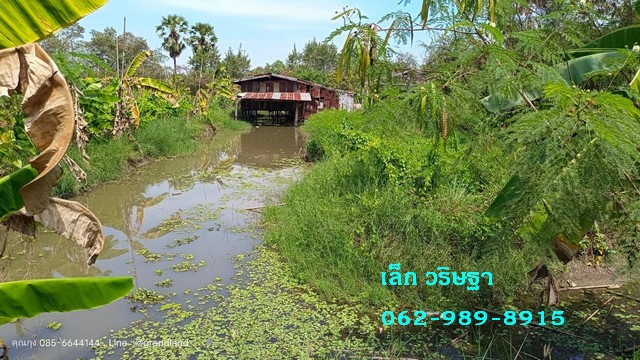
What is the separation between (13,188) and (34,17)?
2.43 feet

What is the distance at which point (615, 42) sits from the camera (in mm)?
3131

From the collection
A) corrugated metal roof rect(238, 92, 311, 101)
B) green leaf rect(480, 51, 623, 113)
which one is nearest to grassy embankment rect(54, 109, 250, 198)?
green leaf rect(480, 51, 623, 113)

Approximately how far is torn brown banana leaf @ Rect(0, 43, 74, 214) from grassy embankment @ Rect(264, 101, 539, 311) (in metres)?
2.14

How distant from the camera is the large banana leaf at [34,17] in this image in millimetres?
1726

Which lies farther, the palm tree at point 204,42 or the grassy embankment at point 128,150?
the palm tree at point 204,42

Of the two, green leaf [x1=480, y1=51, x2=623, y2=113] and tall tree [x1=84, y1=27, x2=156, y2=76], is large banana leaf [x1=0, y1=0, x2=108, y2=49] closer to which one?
green leaf [x1=480, y1=51, x2=623, y2=113]

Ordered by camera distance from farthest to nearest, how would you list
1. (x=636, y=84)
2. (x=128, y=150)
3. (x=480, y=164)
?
(x=128, y=150) < (x=480, y=164) < (x=636, y=84)

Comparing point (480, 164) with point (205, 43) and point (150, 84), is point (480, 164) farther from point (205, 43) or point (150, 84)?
point (205, 43)

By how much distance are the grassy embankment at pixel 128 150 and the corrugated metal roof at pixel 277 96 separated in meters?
6.26

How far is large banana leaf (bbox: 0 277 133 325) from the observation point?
1.74 meters

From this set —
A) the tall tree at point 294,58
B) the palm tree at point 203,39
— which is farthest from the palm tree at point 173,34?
the tall tree at point 294,58

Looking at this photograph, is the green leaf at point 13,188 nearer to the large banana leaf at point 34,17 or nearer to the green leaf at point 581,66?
the large banana leaf at point 34,17

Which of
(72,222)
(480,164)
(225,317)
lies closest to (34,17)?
(72,222)

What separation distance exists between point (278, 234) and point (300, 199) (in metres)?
0.94
